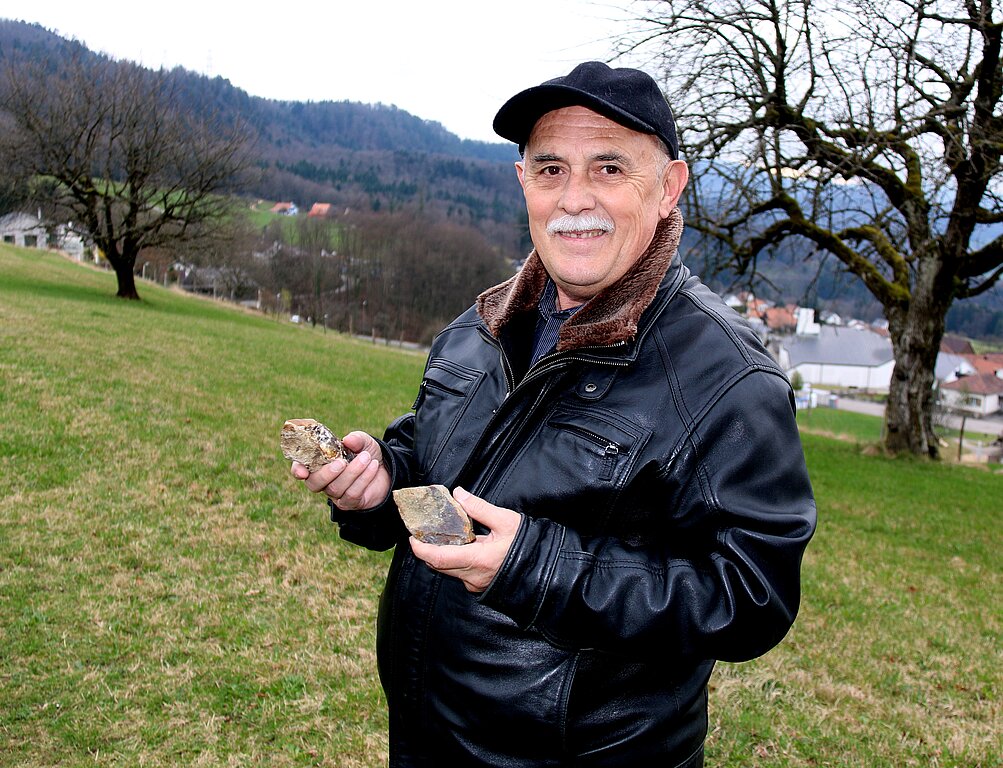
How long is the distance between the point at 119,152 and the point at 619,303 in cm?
2889

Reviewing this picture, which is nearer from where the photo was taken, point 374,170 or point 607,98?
point 607,98

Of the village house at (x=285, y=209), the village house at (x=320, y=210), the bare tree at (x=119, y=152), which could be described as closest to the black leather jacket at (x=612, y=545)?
the bare tree at (x=119, y=152)

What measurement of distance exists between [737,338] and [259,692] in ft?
12.2

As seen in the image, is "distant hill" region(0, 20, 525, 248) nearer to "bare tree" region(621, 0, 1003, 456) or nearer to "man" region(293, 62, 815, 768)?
"bare tree" region(621, 0, 1003, 456)

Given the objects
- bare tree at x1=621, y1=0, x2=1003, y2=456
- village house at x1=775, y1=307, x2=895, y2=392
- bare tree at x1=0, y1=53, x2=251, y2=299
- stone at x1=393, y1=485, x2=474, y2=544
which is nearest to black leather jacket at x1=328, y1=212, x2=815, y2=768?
stone at x1=393, y1=485, x2=474, y2=544

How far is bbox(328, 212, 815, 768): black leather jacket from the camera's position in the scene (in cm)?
157

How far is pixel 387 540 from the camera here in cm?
237

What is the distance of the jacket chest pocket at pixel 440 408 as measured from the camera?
2.11m

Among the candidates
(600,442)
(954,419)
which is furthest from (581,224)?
(954,419)

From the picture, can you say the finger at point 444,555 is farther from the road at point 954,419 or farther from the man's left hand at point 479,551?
the road at point 954,419

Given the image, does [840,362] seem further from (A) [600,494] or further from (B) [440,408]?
(A) [600,494]

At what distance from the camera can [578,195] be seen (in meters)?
1.88

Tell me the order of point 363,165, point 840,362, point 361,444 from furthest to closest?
Answer: point 363,165
point 840,362
point 361,444

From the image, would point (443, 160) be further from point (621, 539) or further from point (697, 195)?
point (621, 539)
